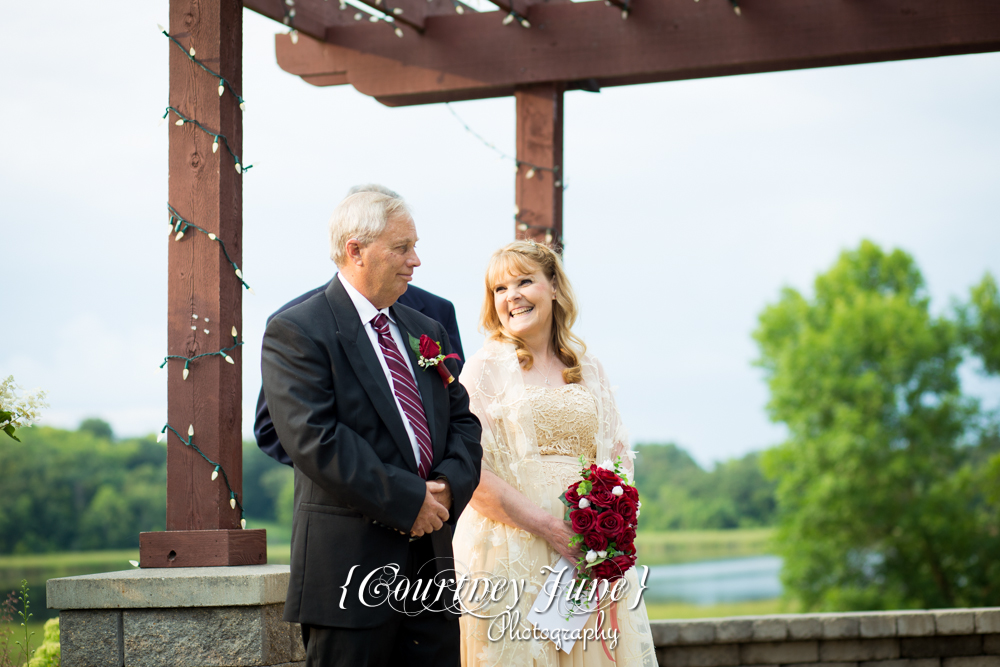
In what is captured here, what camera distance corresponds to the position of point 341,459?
2.16 m

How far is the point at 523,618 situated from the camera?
2.94 metres

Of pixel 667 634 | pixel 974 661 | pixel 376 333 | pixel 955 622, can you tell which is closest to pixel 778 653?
Answer: pixel 667 634

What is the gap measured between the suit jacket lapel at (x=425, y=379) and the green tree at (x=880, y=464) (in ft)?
63.9

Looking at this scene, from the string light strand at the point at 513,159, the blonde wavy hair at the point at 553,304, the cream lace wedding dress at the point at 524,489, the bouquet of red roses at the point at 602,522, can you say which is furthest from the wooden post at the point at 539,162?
the bouquet of red roses at the point at 602,522

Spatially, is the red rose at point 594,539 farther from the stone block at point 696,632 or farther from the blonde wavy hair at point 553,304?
the stone block at point 696,632

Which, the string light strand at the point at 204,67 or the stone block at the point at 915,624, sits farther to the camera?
the stone block at the point at 915,624

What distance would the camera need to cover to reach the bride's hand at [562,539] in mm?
2947

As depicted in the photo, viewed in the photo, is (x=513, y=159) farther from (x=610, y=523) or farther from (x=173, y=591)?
(x=173, y=591)

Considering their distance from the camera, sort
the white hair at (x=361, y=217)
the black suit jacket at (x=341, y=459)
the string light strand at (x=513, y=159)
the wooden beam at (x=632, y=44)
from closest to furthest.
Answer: the black suit jacket at (x=341, y=459)
the white hair at (x=361, y=217)
the wooden beam at (x=632, y=44)
the string light strand at (x=513, y=159)

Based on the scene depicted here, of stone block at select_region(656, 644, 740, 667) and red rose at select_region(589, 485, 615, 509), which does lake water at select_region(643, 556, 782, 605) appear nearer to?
stone block at select_region(656, 644, 740, 667)

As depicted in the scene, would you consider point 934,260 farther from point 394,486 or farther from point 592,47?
point 394,486

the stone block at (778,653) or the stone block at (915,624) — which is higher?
the stone block at (915,624)

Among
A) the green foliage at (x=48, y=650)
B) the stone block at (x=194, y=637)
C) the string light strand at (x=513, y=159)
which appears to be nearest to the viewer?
the stone block at (x=194, y=637)

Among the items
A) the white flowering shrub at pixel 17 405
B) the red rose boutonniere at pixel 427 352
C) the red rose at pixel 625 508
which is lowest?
the red rose at pixel 625 508
